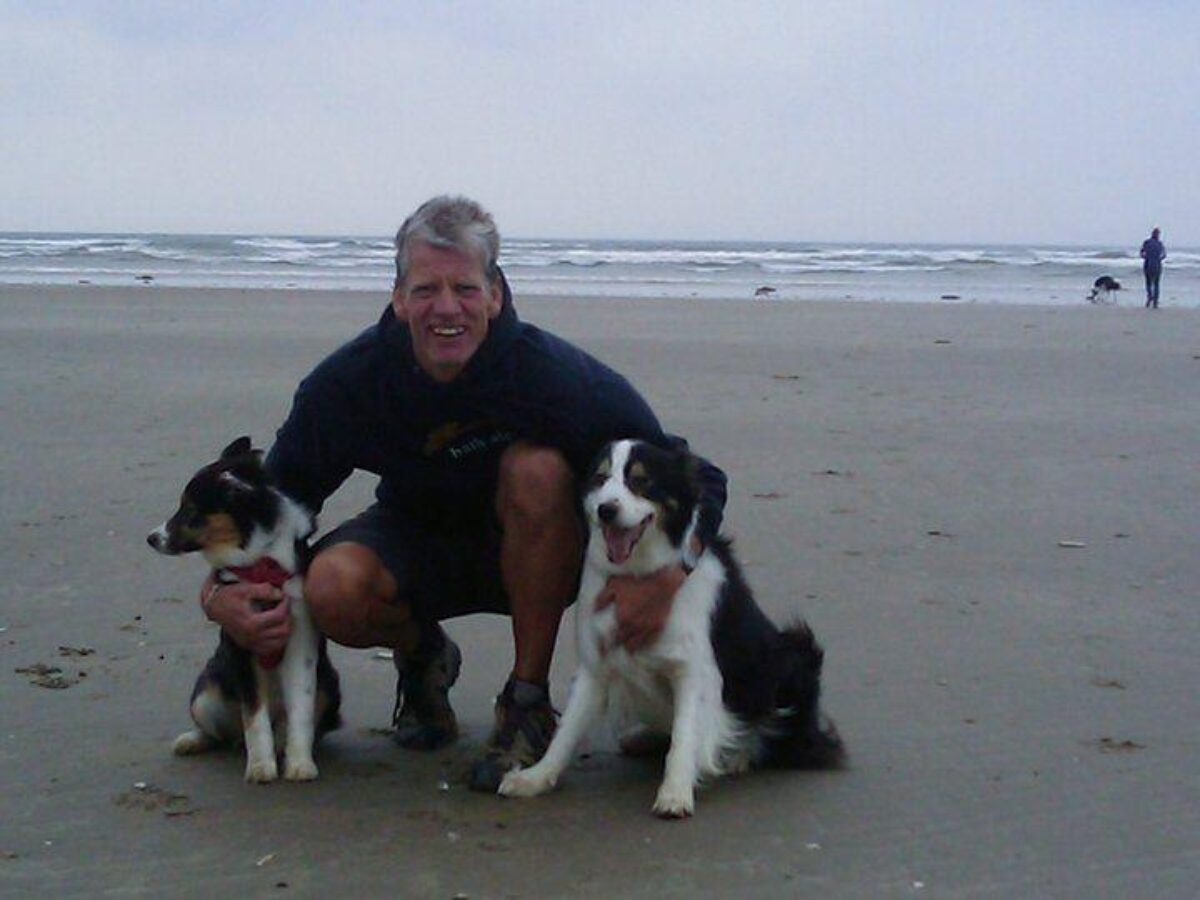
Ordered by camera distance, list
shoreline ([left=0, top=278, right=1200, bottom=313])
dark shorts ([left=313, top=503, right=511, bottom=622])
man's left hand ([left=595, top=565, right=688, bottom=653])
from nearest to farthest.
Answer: man's left hand ([left=595, top=565, right=688, bottom=653]), dark shorts ([left=313, top=503, right=511, bottom=622]), shoreline ([left=0, top=278, right=1200, bottom=313])

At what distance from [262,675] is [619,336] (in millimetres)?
12701

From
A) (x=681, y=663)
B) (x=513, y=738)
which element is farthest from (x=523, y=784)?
(x=681, y=663)

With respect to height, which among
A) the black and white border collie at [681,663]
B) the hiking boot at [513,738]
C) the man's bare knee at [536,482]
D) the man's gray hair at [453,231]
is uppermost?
the man's gray hair at [453,231]

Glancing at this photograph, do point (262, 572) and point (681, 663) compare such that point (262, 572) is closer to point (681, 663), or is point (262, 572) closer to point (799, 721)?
point (681, 663)

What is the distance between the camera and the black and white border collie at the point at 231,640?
151 inches

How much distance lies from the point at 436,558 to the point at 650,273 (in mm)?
36003

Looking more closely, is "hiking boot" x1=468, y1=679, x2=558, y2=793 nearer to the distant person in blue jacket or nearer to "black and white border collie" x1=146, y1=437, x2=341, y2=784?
"black and white border collie" x1=146, y1=437, x2=341, y2=784

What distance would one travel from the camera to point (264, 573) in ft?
12.7

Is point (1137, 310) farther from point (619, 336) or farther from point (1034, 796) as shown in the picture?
point (1034, 796)

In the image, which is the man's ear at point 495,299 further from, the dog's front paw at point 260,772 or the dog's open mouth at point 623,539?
the dog's front paw at point 260,772

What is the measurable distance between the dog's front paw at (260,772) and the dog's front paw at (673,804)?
1.01 m

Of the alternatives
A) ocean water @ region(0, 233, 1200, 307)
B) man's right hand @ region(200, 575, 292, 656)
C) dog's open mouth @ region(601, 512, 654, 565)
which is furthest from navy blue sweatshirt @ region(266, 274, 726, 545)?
ocean water @ region(0, 233, 1200, 307)

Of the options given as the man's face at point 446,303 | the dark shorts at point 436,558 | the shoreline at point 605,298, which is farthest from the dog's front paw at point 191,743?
the shoreline at point 605,298

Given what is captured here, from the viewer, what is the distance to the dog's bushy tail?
3.92 meters
